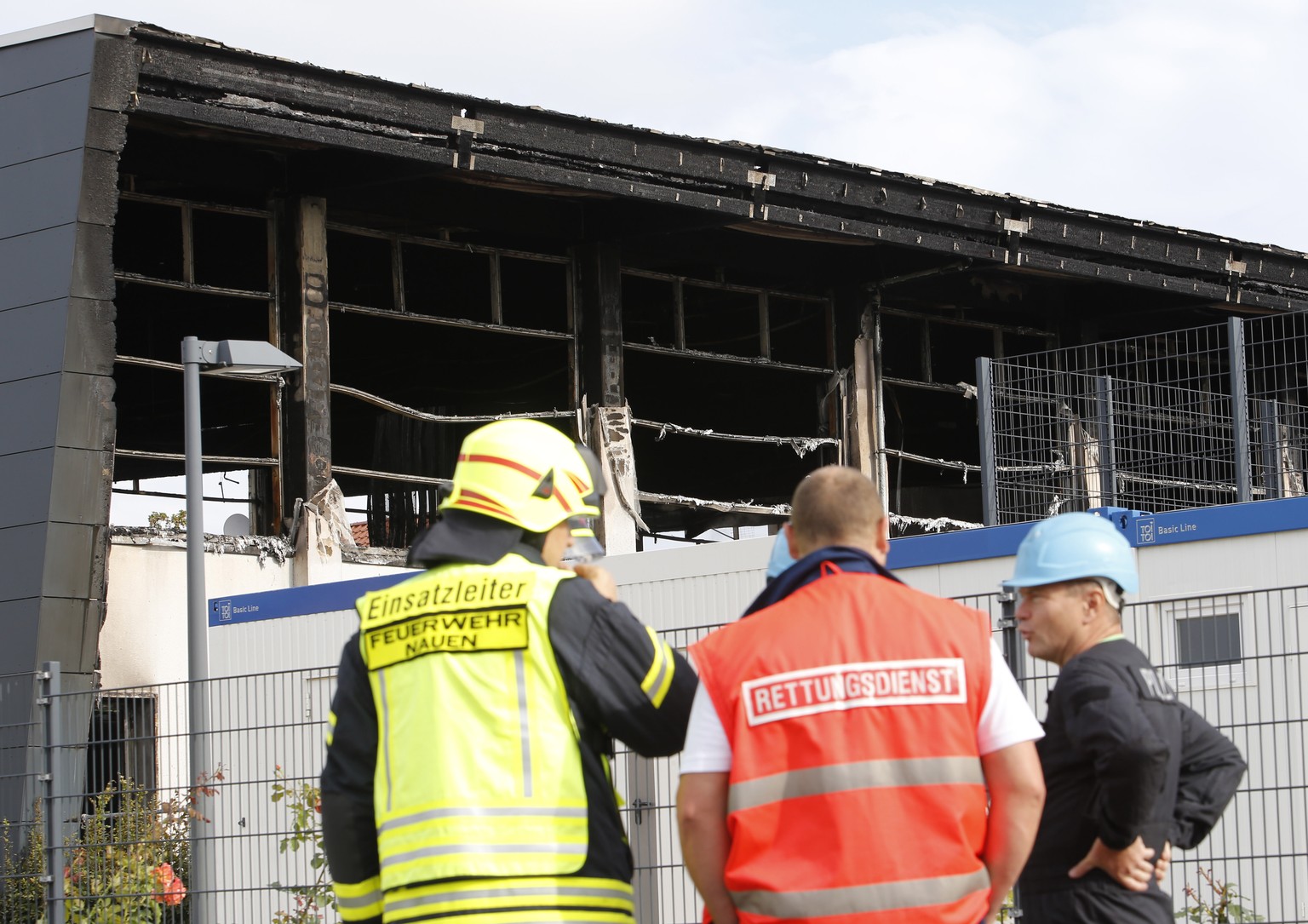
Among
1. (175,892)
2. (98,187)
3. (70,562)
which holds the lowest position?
(175,892)

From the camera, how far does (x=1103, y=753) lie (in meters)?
4.35

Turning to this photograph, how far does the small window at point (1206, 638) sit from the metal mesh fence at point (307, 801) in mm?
11

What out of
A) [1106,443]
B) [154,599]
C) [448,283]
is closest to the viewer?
[1106,443]

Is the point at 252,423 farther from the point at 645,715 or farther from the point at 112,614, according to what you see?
the point at 645,715

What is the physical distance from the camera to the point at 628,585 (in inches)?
508

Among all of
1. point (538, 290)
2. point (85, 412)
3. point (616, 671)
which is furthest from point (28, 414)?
point (616, 671)

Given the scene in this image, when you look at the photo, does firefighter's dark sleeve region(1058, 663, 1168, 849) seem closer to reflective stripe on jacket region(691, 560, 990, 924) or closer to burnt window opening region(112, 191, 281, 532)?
reflective stripe on jacket region(691, 560, 990, 924)

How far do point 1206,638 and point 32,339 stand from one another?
34.7ft

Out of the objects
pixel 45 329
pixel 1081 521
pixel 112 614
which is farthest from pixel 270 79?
pixel 1081 521

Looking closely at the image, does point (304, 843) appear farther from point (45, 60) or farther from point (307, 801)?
point (45, 60)

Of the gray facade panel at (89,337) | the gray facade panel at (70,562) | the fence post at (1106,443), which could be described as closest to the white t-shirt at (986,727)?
the fence post at (1106,443)

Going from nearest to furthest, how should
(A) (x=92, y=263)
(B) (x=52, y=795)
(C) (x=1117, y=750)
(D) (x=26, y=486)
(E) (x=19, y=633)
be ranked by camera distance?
(C) (x=1117, y=750) < (B) (x=52, y=795) < (E) (x=19, y=633) < (D) (x=26, y=486) < (A) (x=92, y=263)

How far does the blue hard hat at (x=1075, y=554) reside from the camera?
4.64 metres

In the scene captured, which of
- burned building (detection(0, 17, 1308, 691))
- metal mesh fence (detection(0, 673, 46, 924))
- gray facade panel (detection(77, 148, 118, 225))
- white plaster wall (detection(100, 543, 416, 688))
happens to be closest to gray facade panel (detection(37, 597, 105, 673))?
burned building (detection(0, 17, 1308, 691))
